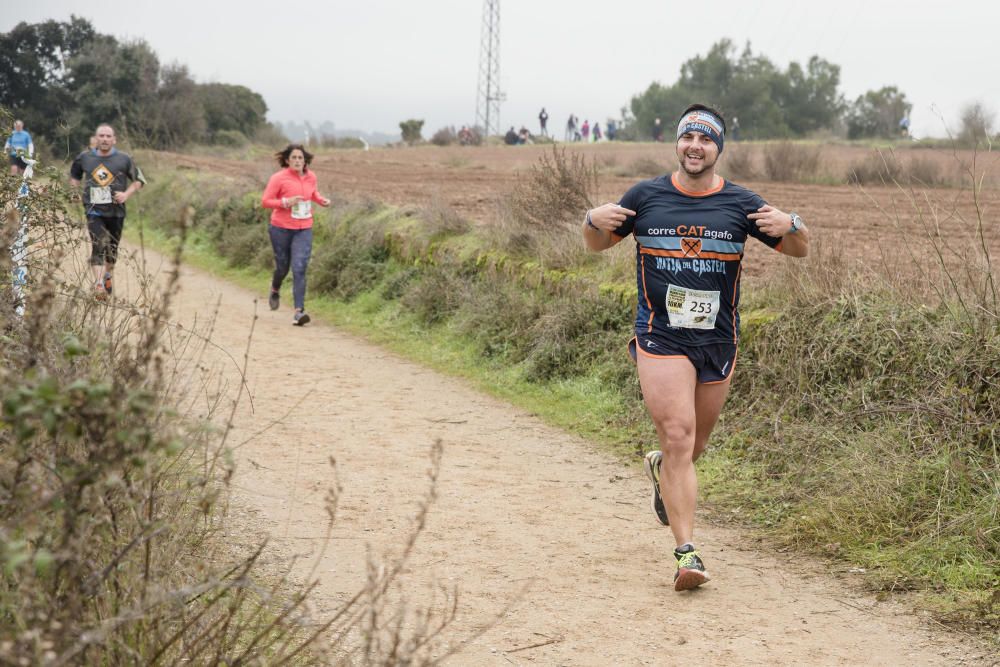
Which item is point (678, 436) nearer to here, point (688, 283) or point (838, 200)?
point (688, 283)

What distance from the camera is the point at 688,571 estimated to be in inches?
211

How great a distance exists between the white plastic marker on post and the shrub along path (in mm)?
918

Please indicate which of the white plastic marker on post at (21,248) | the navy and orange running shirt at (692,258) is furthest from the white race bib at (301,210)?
the navy and orange running shirt at (692,258)

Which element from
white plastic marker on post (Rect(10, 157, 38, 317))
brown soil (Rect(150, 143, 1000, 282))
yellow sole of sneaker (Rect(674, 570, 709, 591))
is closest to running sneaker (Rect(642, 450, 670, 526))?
yellow sole of sneaker (Rect(674, 570, 709, 591))

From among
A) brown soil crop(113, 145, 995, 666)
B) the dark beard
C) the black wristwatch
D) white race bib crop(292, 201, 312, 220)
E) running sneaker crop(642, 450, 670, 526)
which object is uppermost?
the dark beard

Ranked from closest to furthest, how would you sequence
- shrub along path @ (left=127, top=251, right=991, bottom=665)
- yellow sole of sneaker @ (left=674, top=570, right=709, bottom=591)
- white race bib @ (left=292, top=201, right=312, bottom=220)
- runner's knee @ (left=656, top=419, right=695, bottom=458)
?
shrub along path @ (left=127, top=251, right=991, bottom=665) < yellow sole of sneaker @ (left=674, top=570, right=709, bottom=591) < runner's knee @ (left=656, top=419, right=695, bottom=458) < white race bib @ (left=292, top=201, right=312, bottom=220)

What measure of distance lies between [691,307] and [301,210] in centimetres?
820

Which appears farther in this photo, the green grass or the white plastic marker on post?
the green grass

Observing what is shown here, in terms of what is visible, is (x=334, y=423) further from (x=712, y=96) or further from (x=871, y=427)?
(x=712, y=96)

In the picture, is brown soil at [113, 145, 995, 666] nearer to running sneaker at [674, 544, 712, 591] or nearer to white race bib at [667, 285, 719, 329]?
running sneaker at [674, 544, 712, 591]

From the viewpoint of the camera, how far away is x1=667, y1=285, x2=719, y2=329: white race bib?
5.56 m

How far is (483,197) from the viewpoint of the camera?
2194 cm

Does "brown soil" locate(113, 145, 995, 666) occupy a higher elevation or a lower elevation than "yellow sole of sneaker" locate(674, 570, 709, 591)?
lower

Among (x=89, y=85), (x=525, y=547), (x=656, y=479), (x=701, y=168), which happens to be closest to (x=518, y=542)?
(x=525, y=547)
